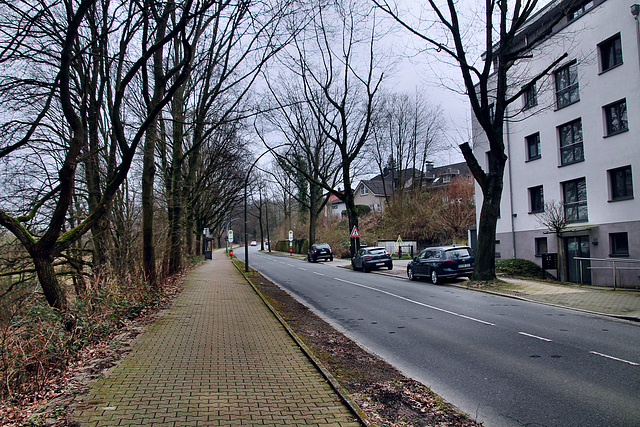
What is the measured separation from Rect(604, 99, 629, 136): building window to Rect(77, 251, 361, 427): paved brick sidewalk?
58.4 feet

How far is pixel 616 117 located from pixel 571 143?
2.72m

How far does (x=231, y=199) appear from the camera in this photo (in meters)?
43.9

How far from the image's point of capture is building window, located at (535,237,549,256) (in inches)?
955

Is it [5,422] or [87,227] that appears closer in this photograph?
[5,422]

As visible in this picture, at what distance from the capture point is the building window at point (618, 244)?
64.5 ft

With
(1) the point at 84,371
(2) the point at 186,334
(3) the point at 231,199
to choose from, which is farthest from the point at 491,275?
(3) the point at 231,199

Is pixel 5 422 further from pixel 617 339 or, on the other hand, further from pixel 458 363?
pixel 617 339

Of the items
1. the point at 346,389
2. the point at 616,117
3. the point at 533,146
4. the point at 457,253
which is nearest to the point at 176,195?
the point at 457,253

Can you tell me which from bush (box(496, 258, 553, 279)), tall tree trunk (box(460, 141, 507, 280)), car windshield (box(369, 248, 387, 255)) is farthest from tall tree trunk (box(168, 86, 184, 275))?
bush (box(496, 258, 553, 279))

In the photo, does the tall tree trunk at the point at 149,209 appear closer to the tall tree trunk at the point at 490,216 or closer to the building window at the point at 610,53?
the tall tree trunk at the point at 490,216

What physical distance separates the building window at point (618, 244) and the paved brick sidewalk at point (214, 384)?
54.8ft

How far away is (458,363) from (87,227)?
7.02 meters

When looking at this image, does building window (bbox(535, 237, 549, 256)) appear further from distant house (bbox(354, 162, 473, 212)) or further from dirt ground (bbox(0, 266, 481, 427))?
distant house (bbox(354, 162, 473, 212))

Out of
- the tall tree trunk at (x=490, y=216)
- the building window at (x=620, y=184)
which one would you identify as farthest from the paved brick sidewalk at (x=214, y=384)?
the building window at (x=620, y=184)
